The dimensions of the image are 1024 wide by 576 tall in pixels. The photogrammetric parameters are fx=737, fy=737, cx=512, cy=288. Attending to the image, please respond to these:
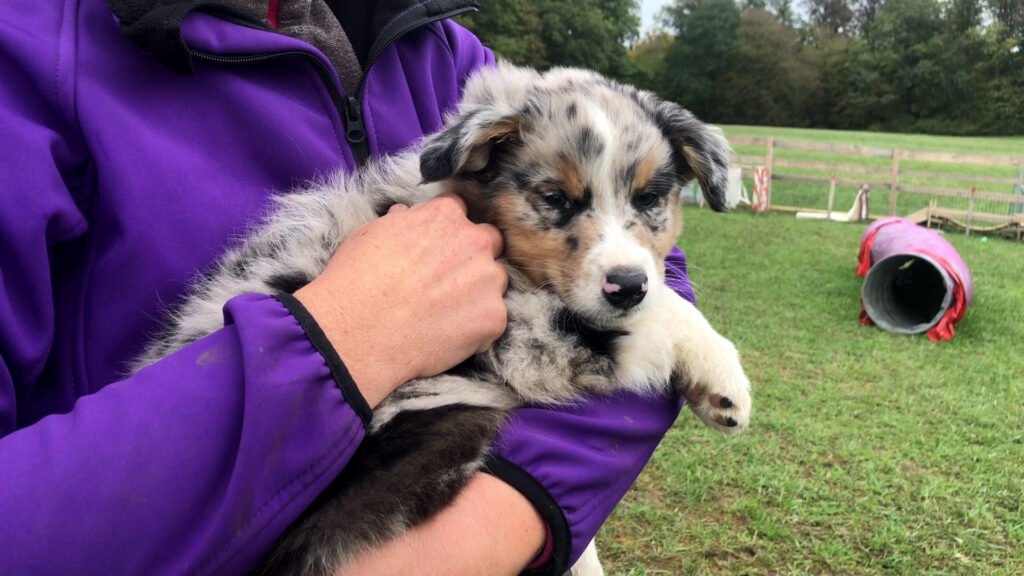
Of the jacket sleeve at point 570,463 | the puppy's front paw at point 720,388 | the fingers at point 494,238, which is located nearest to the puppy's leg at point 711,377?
the puppy's front paw at point 720,388

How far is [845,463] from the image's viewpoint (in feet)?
18.7

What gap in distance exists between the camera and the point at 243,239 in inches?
74.0

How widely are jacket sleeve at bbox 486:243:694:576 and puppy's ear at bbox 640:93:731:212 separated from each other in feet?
3.49

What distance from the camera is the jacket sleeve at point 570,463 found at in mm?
1545

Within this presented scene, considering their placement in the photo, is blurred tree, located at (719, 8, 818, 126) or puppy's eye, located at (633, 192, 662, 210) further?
blurred tree, located at (719, 8, 818, 126)

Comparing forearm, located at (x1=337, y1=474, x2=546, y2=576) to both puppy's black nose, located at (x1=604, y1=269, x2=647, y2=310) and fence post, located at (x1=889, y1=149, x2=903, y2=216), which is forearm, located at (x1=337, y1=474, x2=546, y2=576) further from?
fence post, located at (x1=889, y1=149, x2=903, y2=216)

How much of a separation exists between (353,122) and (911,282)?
10.1 meters

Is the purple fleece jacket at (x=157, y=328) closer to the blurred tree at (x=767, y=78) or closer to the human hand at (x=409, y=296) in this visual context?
the human hand at (x=409, y=296)

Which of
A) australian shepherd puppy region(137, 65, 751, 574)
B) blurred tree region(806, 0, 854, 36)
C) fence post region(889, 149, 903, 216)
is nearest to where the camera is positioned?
australian shepherd puppy region(137, 65, 751, 574)

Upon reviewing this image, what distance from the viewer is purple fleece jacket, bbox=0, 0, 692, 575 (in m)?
1.16

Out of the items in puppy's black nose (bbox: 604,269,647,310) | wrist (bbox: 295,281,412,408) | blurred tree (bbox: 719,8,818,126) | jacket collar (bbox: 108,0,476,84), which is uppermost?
jacket collar (bbox: 108,0,476,84)

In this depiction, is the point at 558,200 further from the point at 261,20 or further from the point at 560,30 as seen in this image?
the point at 560,30

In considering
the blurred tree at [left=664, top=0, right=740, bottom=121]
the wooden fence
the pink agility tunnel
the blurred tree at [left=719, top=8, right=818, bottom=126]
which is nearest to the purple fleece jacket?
the pink agility tunnel

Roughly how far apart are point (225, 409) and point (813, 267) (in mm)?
12004
